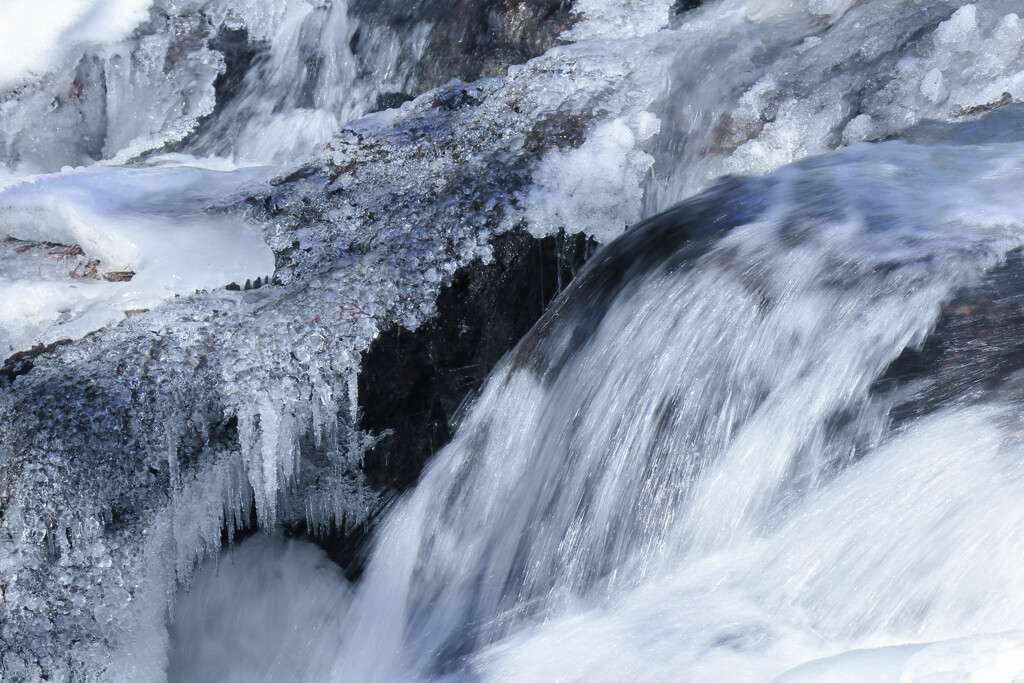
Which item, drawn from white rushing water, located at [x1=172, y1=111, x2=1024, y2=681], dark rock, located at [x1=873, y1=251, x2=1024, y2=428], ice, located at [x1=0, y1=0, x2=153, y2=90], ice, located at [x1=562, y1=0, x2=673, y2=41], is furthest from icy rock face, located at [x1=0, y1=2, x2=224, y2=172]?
dark rock, located at [x1=873, y1=251, x2=1024, y2=428]

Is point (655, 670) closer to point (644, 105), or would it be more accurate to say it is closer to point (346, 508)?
point (346, 508)

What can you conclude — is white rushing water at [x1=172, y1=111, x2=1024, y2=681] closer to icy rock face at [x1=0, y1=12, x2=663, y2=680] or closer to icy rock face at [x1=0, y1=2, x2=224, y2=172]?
icy rock face at [x1=0, y1=12, x2=663, y2=680]

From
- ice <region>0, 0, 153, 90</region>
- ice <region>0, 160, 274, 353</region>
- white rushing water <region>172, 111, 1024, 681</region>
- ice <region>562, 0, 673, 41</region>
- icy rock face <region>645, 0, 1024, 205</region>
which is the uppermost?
ice <region>0, 0, 153, 90</region>

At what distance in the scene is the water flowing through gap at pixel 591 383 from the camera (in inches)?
71.1

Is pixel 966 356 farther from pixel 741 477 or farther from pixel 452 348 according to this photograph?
pixel 452 348

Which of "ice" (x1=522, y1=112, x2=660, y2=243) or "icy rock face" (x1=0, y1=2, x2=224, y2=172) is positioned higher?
"icy rock face" (x1=0, y1=2, x2=224, y2=172)

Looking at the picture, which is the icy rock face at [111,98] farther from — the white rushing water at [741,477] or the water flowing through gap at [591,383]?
the white rushing water at [741,477]

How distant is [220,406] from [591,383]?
0.98 metres

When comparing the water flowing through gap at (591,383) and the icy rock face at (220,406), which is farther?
the icy rock face at (220,406)

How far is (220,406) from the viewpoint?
227 centimetres

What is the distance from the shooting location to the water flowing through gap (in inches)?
71.1

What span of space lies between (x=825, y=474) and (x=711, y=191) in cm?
121

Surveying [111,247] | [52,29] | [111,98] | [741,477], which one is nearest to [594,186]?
[741,477]

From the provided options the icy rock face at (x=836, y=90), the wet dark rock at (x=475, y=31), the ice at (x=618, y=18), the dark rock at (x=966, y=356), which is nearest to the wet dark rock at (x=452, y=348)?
the icy rock face at (x=836, y=90)
